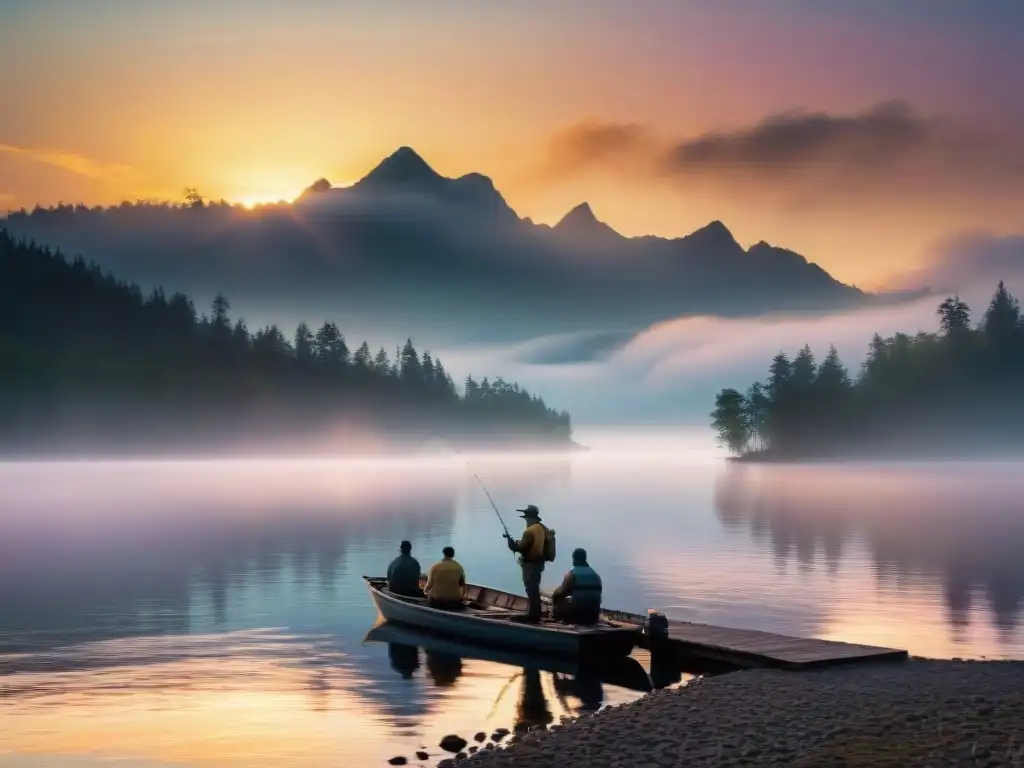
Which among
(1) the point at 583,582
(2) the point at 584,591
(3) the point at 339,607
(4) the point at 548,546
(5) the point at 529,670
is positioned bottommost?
(5) the point at 529,670

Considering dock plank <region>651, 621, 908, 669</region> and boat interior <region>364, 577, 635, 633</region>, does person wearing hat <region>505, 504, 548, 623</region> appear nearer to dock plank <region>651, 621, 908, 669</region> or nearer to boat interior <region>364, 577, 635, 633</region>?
boat interior <region>364, 577, 635, 633</region>

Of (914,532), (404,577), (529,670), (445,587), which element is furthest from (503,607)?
(914,532)

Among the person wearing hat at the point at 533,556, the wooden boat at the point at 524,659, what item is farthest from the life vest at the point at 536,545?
the wooden boat at the point at 524,659

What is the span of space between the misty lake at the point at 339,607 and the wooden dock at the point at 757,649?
2.62 metres

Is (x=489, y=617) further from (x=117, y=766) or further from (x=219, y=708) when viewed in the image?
(x=117, y=766)

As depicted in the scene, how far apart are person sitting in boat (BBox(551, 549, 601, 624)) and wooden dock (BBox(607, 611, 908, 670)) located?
54.0 inches

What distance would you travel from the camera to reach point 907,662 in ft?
86.7

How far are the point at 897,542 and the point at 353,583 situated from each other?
120 ft

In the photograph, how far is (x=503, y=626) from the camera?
1229 inches

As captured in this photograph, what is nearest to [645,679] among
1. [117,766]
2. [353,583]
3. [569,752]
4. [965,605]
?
[569,752]

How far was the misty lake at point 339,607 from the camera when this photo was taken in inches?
961

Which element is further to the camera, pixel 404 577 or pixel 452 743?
pixel 404 577

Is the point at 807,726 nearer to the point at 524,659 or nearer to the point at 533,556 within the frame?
the point at 533,556

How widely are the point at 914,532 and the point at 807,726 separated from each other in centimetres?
6479
